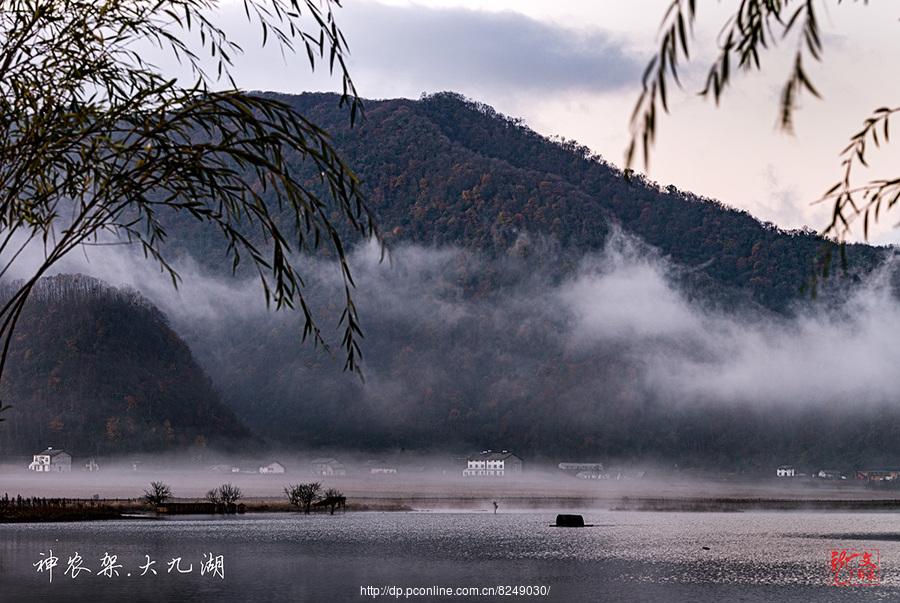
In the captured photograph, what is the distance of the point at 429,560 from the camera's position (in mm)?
84312

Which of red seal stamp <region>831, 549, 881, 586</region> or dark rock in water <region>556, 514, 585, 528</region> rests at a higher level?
dark rock in water <region>556, 514, 585, 528</region>

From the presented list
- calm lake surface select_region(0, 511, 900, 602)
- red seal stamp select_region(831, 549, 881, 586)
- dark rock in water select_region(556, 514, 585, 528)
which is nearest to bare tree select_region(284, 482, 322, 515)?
calm lake surface select_region(0, 511, 900, 602)

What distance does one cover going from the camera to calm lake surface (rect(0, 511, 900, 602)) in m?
64.2

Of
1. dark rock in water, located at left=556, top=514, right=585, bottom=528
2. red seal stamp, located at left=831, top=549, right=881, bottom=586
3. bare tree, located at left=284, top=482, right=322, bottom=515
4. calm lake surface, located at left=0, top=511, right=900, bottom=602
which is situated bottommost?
red seal stamp, located at left=831, top=549, right=881, bottom=586

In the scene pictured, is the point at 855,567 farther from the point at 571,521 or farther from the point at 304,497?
the point at 304,497

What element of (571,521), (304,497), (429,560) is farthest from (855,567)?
(304,497)

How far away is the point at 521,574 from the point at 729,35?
6724cm

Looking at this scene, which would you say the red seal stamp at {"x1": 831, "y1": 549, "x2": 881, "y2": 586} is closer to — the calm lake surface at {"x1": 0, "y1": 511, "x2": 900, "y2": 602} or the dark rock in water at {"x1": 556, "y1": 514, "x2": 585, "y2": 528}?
the calm lake surface at {"x1": 0, "y1": 511, "x2": 900, "y2": 602}

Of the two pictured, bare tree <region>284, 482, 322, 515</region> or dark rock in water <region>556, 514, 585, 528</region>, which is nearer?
dark rock in water <region>556, 514, 585, 528</region>

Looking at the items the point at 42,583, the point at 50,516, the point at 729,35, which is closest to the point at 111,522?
the point at 50,516

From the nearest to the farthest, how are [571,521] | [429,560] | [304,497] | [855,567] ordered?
[429,560]
[855,567]
[571,521]
[304,497]

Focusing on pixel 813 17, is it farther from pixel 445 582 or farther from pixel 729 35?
pixel 445 582

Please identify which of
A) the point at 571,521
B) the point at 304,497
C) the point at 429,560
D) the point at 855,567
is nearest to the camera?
the point at 429,560

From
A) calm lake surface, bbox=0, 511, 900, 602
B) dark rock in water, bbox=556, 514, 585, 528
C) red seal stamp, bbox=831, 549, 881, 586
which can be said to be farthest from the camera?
dark rock in water, bbox=556, 514, 585, 528
